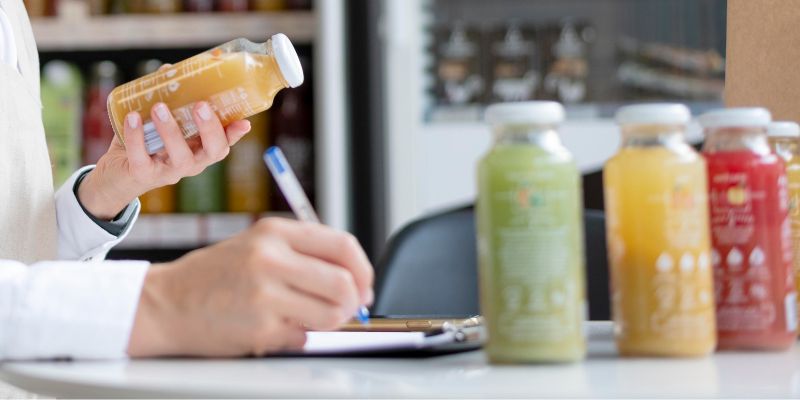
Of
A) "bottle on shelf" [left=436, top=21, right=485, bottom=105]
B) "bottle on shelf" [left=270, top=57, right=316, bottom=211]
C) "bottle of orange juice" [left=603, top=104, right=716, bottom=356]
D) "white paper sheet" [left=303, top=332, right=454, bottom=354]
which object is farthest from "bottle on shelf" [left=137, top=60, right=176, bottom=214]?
"bottle of orange juice" [left=603, top=104, right=716, bottom=356]

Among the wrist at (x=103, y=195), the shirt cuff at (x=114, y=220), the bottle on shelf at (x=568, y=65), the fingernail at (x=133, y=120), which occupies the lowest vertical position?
the shirt cuff at (x=114, y=220)

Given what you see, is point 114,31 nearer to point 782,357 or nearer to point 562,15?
point 562,15

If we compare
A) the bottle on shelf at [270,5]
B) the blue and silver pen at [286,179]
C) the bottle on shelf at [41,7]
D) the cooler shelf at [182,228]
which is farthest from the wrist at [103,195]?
the bottle on shelf at [41,7]

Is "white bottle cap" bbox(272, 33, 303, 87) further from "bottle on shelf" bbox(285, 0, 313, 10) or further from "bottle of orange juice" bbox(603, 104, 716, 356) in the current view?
"bottle on shelf" bbox(285, 0, 313, 10)

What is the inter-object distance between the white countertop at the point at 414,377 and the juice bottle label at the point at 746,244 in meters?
0.03

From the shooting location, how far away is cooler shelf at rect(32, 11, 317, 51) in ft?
8.93

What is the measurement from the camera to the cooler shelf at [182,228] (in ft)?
8.85

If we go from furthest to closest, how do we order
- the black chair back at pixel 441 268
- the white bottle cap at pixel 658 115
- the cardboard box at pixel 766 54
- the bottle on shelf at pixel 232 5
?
the bottle on shelf at pixel 232 5 < the black chair back at pixel 441 268 < the cardboard box at pixel 766 54 < the white bottle cap at pixel 658 115

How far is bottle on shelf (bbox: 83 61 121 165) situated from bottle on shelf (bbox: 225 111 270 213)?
0.31 meters

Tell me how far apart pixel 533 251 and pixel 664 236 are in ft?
0.31

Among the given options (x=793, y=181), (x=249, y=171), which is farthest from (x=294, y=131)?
(x=793, y=181)

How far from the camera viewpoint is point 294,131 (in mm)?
2732

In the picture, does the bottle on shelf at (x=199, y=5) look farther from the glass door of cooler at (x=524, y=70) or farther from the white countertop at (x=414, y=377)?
the white countertop at (x=414, y=377)

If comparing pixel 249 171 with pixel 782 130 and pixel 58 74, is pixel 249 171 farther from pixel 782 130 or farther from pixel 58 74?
pixel 782 130
